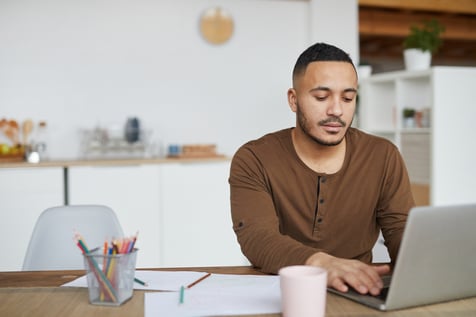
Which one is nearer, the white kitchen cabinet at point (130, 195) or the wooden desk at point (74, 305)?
the wooden desk at point (74, 305)

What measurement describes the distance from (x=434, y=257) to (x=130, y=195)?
284cm

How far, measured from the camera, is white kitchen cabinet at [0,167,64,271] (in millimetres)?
3482

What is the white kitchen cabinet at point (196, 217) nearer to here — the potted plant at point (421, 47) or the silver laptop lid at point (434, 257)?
the potted plant at point (421, 47)

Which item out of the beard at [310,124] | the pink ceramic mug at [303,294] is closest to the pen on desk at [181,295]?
the pink ceramic mug at [303,294]

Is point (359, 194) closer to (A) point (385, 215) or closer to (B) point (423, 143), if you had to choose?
(A) point (385, 215)

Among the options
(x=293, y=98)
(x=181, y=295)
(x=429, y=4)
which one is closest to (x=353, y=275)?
(x=181, y=295)

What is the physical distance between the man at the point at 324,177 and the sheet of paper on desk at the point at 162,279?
0.64ft

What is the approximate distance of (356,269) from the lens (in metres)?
1.14

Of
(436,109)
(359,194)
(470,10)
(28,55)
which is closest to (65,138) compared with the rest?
(28,55)

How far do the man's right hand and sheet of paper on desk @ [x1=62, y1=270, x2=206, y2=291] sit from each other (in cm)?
30

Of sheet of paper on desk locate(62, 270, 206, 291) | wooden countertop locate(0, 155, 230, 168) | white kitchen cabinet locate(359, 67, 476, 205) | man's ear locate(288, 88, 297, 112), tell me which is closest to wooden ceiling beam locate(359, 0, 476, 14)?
white kitchen cabinet locate(359, 67, 476, 205)

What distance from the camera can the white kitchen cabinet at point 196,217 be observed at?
3693 millimetres

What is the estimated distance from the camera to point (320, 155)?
5.32ft

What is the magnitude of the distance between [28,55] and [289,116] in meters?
2.00
